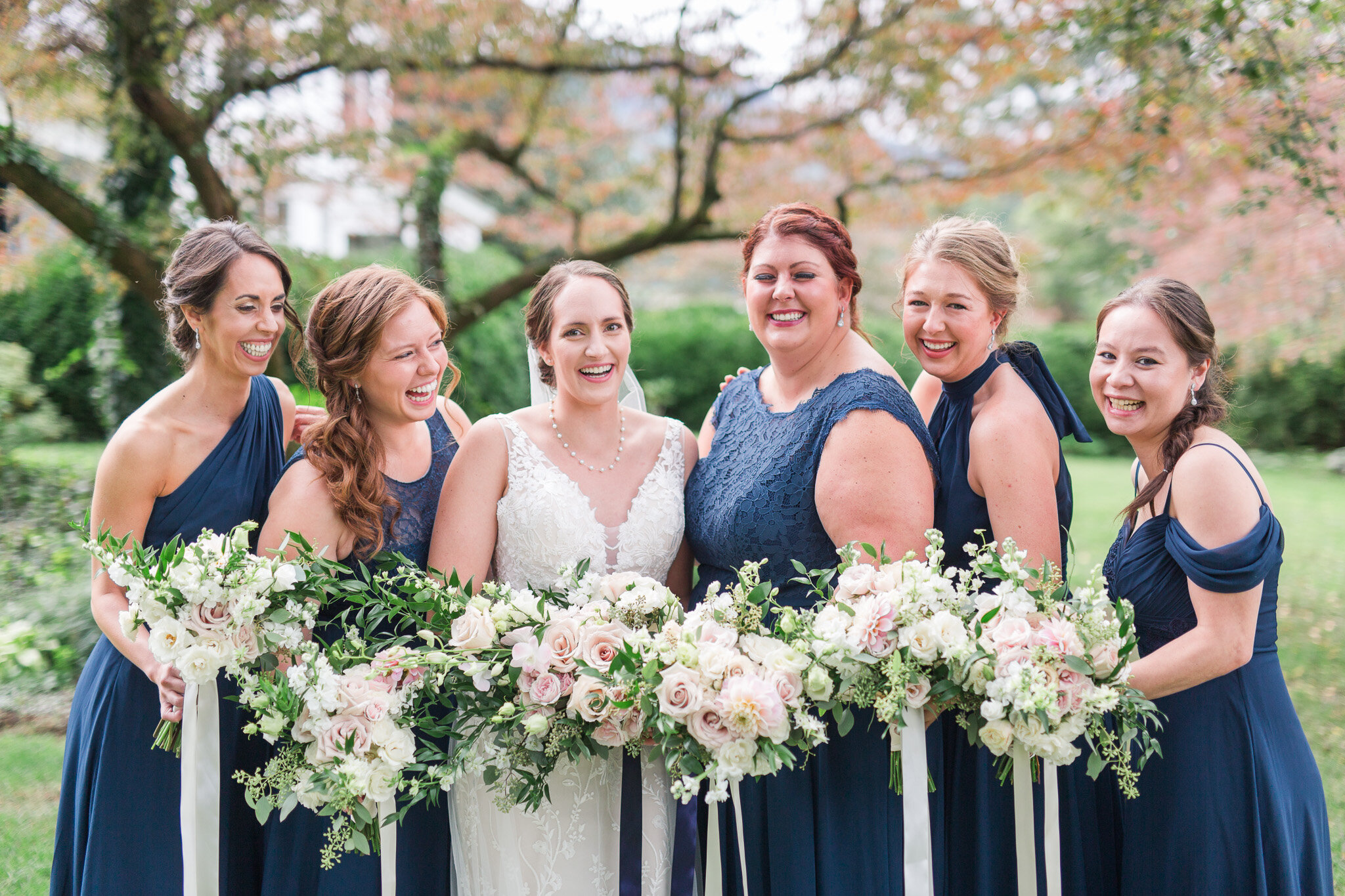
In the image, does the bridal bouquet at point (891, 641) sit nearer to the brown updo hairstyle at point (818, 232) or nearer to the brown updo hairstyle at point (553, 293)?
the brown updo hairstyle at point (818, 232)

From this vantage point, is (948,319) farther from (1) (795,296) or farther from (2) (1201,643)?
(2) (1201,643)

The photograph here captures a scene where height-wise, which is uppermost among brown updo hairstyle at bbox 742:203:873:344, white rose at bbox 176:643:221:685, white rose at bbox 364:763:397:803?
brown updo hairstyle at bbox 742:203:873:344

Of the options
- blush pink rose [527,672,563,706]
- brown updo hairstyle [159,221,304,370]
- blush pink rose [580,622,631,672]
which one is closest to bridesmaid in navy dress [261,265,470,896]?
brown updo hairstyle [159,221,304,370]

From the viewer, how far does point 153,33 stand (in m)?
7.01

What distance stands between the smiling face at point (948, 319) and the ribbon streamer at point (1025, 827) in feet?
4.42

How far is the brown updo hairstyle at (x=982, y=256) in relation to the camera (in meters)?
3.32

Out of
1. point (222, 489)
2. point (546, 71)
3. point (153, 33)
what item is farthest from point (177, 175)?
point (222, 489)

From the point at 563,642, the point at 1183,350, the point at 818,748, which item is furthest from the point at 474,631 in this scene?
Answer: the point at 1183,350

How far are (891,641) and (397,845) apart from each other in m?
1.72

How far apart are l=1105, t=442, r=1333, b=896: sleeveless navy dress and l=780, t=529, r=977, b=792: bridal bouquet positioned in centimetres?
75

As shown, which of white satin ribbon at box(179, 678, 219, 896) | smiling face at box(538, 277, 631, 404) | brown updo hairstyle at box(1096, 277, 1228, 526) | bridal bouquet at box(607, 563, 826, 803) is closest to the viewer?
bridal bouquet at box(607, 563, 826, 803)

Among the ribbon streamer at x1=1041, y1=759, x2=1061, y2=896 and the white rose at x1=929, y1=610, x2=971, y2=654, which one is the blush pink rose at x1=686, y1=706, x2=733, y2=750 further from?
the ribbon streamer at x1=1041, y1=759, x2=1061, y2=896

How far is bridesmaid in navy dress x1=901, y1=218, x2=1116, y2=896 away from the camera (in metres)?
3.08

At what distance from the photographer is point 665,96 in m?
9.56
